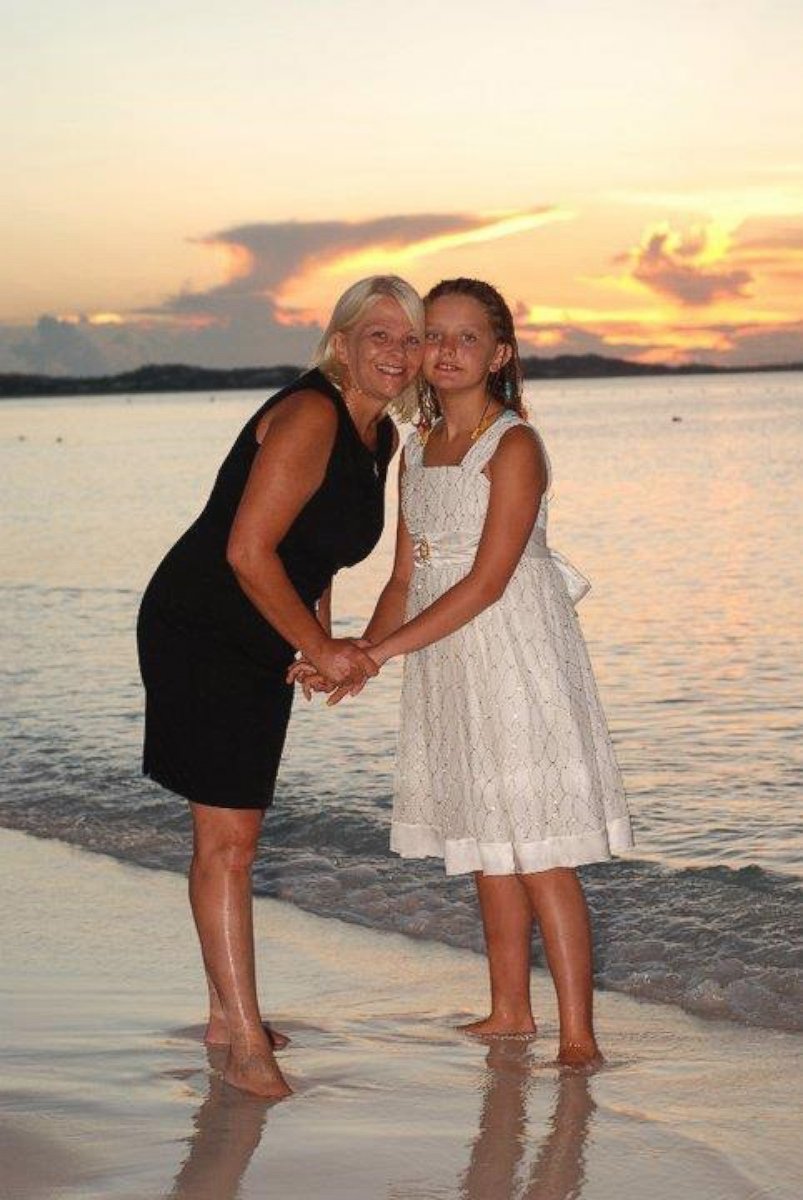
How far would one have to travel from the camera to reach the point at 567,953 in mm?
4449

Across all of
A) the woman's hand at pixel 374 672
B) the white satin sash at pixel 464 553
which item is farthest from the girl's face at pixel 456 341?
the woman's hand at pixel 374 672

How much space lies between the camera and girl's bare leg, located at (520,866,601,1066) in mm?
4453

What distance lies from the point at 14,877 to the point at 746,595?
1193 centimetres

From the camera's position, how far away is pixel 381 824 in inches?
314

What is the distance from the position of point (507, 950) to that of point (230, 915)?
0.83 meters

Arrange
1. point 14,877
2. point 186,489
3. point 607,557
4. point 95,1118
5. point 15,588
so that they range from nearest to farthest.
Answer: point 95,1118, point 14,877, point 15,588, point 607,557, point 186,489

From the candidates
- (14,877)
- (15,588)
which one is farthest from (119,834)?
(15,588)

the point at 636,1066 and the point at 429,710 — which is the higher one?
the point at 429,710

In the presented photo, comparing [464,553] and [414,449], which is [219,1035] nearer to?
[464,553]

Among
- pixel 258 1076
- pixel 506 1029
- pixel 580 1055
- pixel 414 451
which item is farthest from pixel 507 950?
pixel 414 451

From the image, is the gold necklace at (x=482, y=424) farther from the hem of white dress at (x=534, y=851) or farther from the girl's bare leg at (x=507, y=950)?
the girl's bare leg at (x=507, y=950)

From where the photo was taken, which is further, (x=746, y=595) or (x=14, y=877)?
(x=746, y=595)

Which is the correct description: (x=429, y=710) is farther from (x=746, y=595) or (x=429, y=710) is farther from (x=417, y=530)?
(x=746, y=595)

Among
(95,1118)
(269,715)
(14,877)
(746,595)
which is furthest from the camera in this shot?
(746,595)
